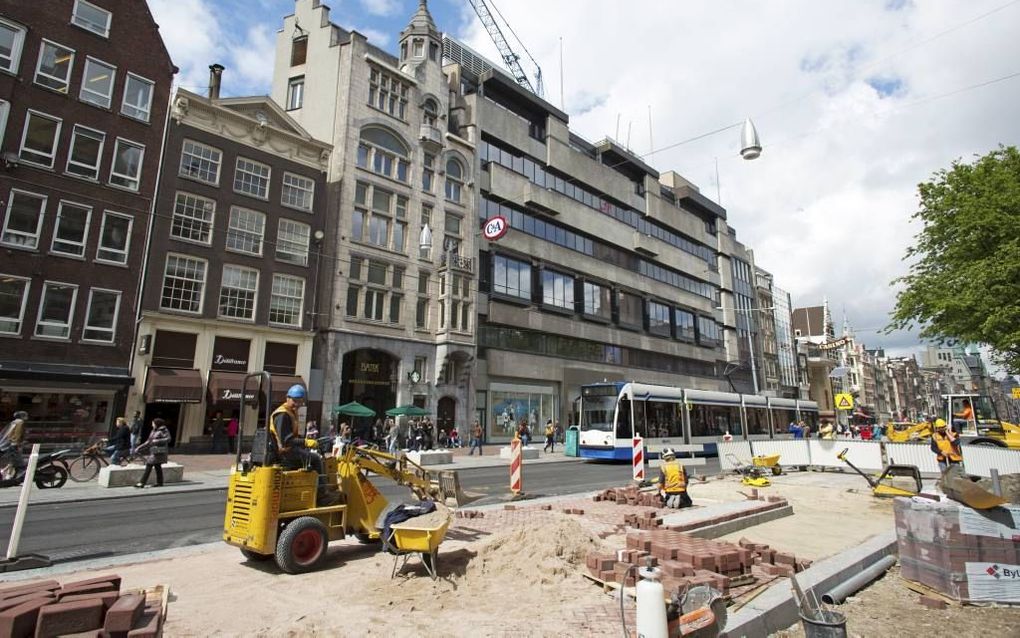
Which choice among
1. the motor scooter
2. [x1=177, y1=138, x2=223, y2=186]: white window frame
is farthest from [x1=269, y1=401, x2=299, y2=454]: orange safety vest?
[x1=177, y1=138, x2=223, y2=186]: white window frame

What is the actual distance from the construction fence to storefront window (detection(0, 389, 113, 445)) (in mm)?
25096

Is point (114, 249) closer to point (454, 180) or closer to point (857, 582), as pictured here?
point (454, 180)

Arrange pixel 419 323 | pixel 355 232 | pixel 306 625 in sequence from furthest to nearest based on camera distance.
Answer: pixel 419 323 < pixel 355 232 < pixel 306 625

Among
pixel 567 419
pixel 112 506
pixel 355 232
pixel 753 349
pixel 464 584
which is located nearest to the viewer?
pixel 464 584

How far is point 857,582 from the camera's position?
6.25m

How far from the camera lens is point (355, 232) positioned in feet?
107

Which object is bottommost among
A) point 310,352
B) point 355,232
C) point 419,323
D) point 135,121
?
point 310,352

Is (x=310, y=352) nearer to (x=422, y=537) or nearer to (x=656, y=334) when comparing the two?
(x=422, y=537)

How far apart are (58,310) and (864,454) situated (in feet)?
104

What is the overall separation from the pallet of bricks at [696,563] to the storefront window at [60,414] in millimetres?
24601

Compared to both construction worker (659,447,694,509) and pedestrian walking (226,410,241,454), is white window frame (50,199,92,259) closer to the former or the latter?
pedestrian walking (226,410,241,454)

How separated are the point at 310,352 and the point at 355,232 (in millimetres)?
7668

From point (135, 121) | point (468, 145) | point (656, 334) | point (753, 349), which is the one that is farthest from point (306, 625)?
point (753, 349)

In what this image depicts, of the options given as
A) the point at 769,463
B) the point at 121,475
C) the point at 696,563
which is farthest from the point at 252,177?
the point at 696,563
